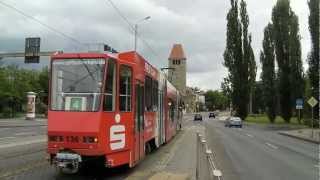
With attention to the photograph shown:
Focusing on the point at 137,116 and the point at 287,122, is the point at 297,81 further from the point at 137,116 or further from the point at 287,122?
the point at 137,116

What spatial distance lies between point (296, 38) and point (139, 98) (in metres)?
59.0

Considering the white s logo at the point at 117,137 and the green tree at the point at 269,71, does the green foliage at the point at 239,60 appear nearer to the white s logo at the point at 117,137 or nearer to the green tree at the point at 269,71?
the green tree at the point at 269,71

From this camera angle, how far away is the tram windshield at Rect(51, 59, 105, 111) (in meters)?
13.9

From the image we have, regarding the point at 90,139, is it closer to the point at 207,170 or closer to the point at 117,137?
the point at 117,137

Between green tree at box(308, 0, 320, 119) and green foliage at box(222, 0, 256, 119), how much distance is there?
20646 millimetres

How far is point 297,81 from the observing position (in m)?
70.6

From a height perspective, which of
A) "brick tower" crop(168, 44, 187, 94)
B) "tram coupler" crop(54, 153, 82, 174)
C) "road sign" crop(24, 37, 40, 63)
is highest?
"brick tower" crop(168, 44, 187, 94)

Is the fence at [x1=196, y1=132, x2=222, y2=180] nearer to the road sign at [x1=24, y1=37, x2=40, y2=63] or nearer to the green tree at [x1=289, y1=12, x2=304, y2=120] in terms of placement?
the road sign at [x1=24, y1=37, x2=40, y2=63]

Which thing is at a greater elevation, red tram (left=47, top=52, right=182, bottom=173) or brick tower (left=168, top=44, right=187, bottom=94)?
brick tower (left=168, top=44, right=187, bottom=94)

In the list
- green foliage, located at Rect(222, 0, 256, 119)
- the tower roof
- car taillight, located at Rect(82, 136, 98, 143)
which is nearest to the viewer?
car taillight, located at Rect(82, 136, 98, 143)

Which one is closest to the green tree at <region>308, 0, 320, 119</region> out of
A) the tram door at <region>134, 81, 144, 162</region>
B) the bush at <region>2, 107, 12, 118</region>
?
the tram door at <region>134, 81, 144, 162</region>

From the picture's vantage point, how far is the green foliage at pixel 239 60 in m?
82.3

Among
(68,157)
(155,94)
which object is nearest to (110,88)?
(68,157)

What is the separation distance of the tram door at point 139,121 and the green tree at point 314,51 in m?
45.7
